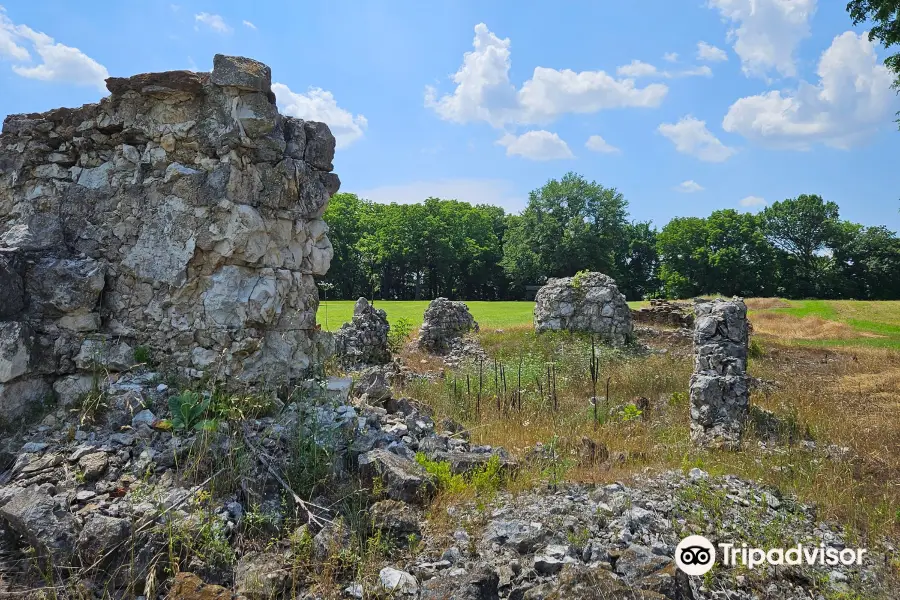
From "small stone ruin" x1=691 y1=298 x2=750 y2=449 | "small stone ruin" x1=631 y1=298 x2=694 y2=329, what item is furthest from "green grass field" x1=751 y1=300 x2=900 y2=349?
"small stone ruin" x1=691 y1=298 x2=750 y2=449

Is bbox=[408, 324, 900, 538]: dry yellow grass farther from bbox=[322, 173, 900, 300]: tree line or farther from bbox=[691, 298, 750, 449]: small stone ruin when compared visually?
bbox=[322, 173, 900, 300]: tree line

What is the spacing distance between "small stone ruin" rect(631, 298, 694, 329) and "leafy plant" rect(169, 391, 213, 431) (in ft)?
60.5

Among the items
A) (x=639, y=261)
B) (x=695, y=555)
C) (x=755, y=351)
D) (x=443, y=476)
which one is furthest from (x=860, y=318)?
(x=639, y=261)

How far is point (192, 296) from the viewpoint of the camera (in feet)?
17.2

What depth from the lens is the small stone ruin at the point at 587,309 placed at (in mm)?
16391

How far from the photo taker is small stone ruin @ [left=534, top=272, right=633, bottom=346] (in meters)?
16.4

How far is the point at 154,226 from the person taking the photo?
5262 millimetres

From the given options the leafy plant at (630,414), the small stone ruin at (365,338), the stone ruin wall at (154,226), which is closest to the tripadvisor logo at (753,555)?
the leafy plant at (630,414)

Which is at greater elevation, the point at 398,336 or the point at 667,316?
the point at 667,316

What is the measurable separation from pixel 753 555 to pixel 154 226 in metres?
5.95

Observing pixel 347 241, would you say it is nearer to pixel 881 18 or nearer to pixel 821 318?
pixel 821 318

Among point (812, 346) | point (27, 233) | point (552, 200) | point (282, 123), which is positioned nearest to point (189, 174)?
point (282, 123)

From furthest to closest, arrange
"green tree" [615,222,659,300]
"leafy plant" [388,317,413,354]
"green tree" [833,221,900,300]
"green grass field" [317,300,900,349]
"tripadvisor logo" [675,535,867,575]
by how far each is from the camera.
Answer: "green tree" [615,222,659,300] → "green tree" [833,221,900,300] → "green grass field" [317,300,900,349] → "leafy plant" [388,317,413,354] → "tripadvisor logo" [675,535,867,575]

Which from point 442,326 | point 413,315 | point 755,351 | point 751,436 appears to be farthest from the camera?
point 413,315
